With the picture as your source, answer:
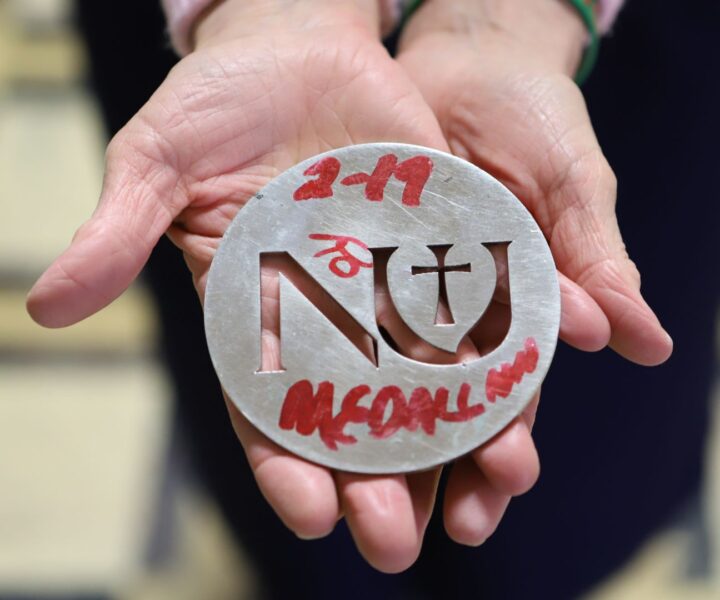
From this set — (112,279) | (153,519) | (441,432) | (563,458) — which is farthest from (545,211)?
(153,519)

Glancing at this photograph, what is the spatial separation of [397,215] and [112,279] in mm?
273

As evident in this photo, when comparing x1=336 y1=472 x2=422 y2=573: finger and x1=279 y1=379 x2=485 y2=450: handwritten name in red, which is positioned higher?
x1=279 y1=379 x2=485 y2=450: handwritten name in red

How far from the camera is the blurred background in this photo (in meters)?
1.50

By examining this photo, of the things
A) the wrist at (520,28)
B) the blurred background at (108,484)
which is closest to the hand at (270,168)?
the wrist at (520,28)

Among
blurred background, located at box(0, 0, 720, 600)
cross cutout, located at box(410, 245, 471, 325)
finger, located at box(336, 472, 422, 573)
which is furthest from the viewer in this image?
blurred background, located at box(0, 0, 720, 600)

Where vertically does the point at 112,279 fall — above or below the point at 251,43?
below

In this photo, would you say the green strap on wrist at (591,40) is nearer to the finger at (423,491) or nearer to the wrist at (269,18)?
the wrist at (269,18)

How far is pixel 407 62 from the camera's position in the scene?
1.07 metres

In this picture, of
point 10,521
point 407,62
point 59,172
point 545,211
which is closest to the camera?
point 545,211

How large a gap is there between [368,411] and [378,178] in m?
0.23

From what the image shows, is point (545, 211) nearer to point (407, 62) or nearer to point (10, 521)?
point (407, 62)

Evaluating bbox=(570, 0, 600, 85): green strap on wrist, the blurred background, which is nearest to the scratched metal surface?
bbox=(570, 0, 600, 85): green strap on wrist

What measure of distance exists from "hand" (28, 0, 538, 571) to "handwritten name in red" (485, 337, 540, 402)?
0.11 ft

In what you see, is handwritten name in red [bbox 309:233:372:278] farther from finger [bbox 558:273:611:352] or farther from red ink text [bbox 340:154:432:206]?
finger [bbox 558:273:611:352]
